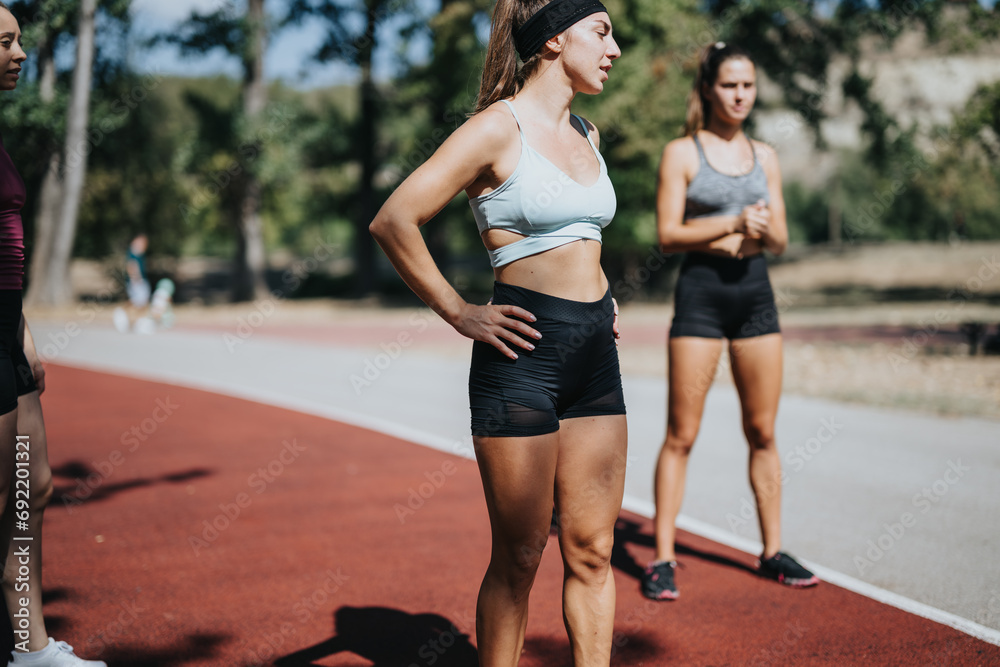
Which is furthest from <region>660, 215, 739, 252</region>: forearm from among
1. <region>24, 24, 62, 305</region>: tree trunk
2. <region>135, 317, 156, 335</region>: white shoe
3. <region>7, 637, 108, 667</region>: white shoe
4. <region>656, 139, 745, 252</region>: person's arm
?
<region>24, 24, 62, 305</region>: tree trunk

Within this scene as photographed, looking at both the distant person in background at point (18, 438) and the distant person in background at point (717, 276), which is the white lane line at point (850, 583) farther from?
the distant person in background at point (18, 438)

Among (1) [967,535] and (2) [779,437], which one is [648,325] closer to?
(2) [779,437]

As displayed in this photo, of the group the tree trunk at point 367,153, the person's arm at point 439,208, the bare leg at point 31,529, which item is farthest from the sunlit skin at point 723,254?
the tree trunk at point 367,153

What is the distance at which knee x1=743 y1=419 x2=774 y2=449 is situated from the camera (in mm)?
3963

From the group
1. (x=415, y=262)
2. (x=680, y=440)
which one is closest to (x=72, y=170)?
(x=680, y=440)

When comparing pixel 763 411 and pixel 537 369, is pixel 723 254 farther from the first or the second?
pixel 537 369

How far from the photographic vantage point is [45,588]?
400 cm

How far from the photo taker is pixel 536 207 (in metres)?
2.31

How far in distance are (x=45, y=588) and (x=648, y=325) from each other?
51.6 feet

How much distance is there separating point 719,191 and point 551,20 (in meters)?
1.72

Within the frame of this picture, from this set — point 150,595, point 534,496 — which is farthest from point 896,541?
point 150,595

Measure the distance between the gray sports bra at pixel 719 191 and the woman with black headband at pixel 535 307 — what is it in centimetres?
143

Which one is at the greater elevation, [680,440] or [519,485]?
[519,485]

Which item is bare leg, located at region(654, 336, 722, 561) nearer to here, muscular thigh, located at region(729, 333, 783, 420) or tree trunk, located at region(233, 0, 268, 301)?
muscular thigh, located at region(729, 333, 783, 420)
